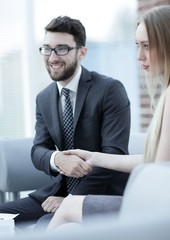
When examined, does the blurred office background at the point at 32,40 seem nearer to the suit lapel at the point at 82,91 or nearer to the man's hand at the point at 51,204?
the suit lapel at the point at 82,91

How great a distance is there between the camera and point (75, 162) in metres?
2.52

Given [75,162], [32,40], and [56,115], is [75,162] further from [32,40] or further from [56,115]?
[32,40]

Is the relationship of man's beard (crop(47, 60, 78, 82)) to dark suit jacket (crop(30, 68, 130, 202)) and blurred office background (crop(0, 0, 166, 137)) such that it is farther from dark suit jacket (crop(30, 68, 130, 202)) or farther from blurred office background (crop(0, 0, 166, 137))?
blurred office background (crop(0, 0, 166, 137))

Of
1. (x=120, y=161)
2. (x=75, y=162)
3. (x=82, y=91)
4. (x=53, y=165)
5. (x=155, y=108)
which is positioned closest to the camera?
(x=155, y=108)

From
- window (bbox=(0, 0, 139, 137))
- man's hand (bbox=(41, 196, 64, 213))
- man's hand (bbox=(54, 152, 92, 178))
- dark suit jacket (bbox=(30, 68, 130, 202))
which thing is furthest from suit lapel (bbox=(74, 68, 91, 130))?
window (bbox=(0, 0, 139, 137))

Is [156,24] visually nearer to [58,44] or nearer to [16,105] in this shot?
[58,44]

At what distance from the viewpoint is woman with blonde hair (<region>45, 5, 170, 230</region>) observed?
183cm

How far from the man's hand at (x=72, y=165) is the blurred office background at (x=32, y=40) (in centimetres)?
267

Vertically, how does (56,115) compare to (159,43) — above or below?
below

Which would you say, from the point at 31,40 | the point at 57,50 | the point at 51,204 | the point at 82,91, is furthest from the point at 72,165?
the point at 31,40

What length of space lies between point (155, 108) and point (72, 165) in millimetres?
691

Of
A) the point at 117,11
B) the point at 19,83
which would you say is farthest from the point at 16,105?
the point at 117,11

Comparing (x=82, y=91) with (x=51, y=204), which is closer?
(x=51, y=204)

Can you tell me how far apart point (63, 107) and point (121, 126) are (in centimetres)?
37
